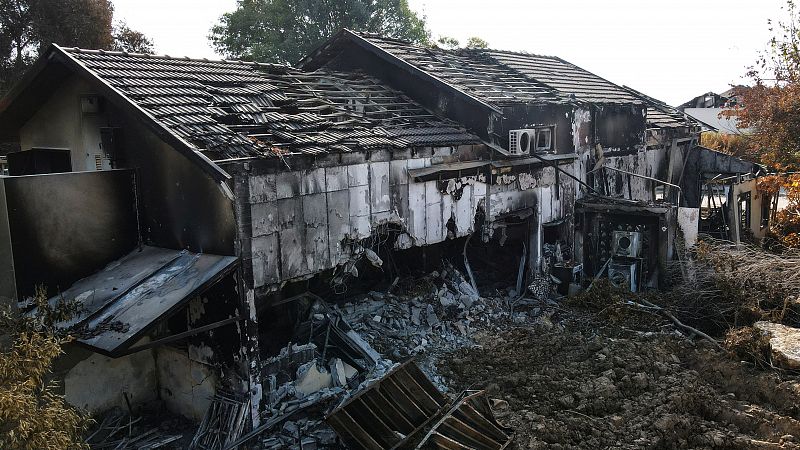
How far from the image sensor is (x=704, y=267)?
13.2 metres

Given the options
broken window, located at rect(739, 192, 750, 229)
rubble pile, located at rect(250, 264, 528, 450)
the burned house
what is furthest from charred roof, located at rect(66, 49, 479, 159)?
broken window, located at rect(739, 192, 750, 229)

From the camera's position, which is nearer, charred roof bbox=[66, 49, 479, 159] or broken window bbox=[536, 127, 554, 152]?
charred roof bbox=[66, 49, 479, 159]

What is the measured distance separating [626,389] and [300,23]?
1103 inches

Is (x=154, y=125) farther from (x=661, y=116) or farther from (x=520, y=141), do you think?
(x=661, y=116)

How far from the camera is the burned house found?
852cm

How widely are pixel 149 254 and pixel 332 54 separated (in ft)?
27.3

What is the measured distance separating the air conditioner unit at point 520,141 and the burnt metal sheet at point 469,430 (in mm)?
6658

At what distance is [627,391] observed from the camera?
9.68 meters

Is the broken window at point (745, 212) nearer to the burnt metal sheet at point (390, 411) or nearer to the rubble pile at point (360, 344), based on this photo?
the rubble pile at point (360, 344)

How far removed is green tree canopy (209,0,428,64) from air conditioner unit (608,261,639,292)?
21685 millimetres

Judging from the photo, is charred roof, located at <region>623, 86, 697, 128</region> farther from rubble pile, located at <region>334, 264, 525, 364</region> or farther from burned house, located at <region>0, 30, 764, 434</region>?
rubble pile, located at <region>334, 264, 525, 364</region>

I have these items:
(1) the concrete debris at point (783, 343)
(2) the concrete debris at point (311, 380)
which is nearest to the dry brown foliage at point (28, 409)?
(2) the concrete debris at point (311, 380)

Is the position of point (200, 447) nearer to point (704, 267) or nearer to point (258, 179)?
point (258, 179)

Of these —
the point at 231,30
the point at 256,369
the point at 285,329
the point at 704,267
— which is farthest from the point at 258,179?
the point at 231,30
